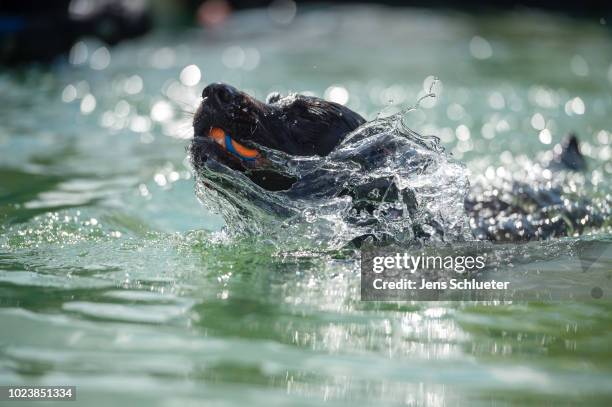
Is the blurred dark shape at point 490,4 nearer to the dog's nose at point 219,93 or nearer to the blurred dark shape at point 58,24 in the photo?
the blurred dark shape at point 58,24

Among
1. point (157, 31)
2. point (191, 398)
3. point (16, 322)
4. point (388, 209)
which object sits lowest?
point (191, 398)

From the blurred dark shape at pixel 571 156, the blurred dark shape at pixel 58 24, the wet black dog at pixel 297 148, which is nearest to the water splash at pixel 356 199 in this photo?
the wet black dog at pixel 297 148

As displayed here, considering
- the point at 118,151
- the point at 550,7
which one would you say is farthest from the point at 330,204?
the point at 550,7

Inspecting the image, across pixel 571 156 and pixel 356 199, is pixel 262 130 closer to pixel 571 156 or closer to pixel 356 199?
pixel 356 199

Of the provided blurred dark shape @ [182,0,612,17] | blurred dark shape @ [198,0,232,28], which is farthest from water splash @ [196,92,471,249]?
blurred dark shape @ [182,0,612,17]

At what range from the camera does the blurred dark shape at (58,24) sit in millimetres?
14133

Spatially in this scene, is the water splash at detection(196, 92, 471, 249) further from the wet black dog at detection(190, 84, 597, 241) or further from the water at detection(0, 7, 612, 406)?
the water at detection(0, 7, 612, 406)

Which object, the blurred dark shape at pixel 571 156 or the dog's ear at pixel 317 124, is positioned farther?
the blurred dark shape at pixel 571 156

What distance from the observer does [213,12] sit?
2345cm

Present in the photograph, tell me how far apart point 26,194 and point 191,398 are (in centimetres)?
396

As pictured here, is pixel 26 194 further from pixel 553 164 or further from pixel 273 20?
pixel 273 20

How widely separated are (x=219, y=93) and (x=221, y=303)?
112 cm

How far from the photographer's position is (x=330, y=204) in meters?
4.82

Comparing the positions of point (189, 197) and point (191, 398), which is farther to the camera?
point (189, 197)
